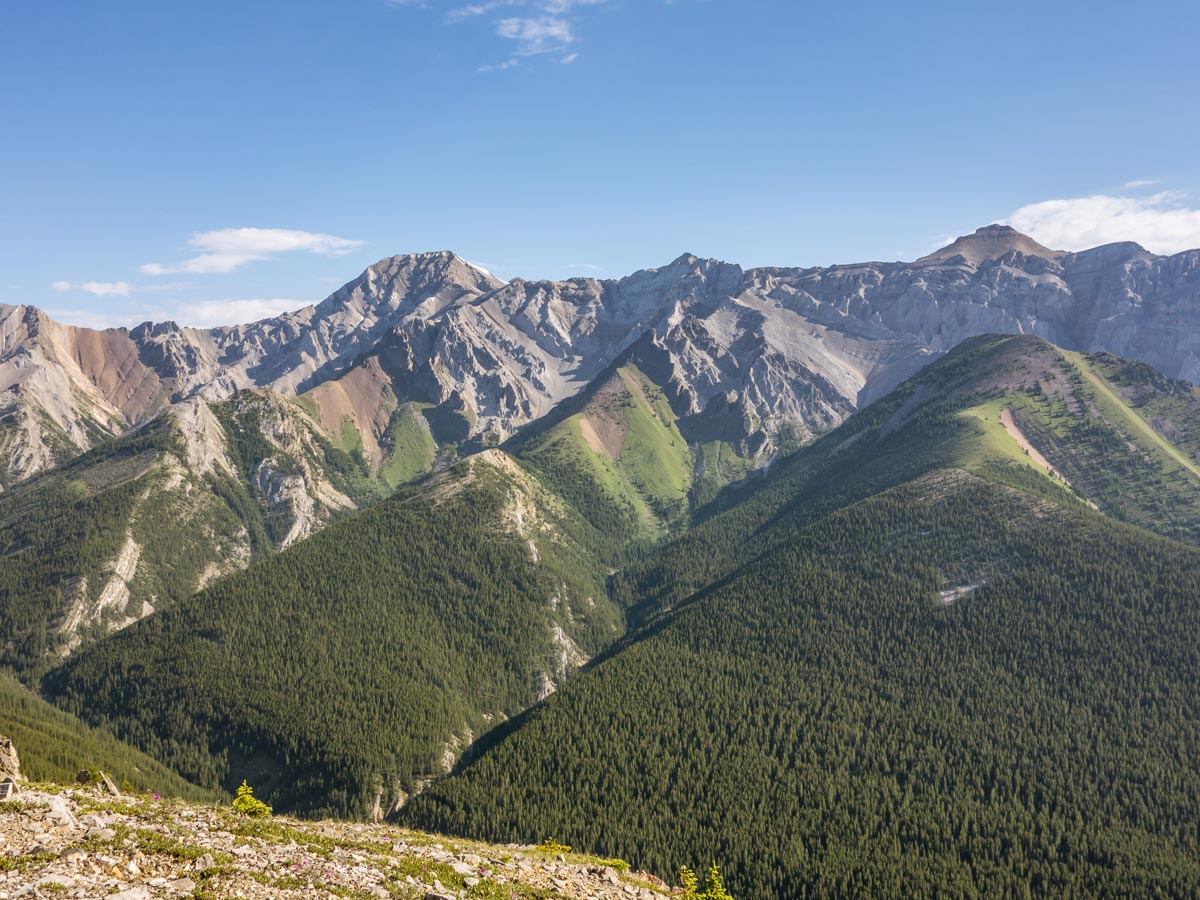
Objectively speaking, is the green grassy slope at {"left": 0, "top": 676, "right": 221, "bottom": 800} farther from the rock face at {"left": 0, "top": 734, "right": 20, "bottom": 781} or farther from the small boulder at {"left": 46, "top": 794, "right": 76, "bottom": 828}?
the small boulder at {"left": 46, "top": 794, "right": 76, "bottom": 828}

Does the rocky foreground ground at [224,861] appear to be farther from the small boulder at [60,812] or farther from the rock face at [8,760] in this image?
the rock face at [8,760]

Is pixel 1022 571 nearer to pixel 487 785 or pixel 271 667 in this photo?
pixel 487 785

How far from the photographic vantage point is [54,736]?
14612 centimetres

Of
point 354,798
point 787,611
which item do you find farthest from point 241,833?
point 787,611

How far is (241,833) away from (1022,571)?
7720 inches

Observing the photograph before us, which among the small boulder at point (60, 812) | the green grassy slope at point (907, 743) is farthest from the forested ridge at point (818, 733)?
the small boulder at point (60, 812)

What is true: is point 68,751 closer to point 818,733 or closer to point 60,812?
point 60,812

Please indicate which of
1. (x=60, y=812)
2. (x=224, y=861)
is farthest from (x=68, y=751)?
(x=224, y=861)

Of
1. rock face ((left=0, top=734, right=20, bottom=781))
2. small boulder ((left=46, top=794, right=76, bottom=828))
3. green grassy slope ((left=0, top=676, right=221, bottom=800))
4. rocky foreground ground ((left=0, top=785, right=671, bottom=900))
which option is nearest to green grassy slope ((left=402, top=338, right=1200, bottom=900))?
green grassy slope ((left=0, top=676, right=221, bottom=800))

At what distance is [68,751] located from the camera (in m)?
136

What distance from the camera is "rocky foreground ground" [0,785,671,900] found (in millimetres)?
37656

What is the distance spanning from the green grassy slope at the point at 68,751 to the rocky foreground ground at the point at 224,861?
88.2 meters

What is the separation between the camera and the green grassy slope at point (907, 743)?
116m

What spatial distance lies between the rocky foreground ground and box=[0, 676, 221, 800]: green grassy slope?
88.2 m
